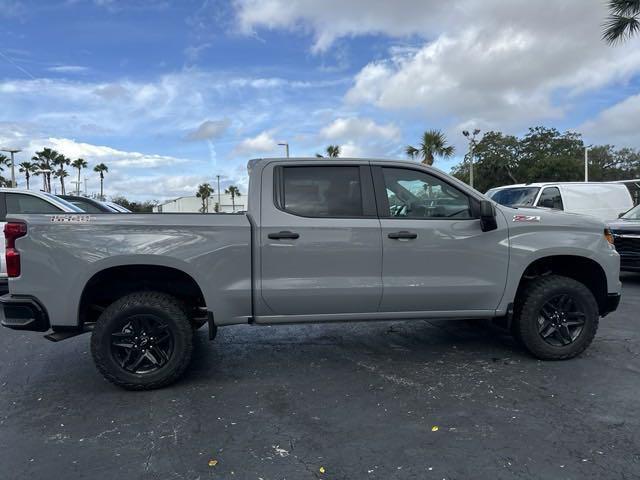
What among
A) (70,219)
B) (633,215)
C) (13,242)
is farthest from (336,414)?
(633,215)

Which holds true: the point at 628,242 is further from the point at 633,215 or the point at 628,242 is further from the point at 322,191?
the point at 322,191

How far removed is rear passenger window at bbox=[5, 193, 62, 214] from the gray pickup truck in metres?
3.77

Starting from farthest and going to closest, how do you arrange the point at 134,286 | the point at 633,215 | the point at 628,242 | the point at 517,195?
the point at 517,195 → the point at 633,215 → the point at 628,242 → the point at 134,286

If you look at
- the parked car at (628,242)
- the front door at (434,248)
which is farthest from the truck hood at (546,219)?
the parked car at (628,242)

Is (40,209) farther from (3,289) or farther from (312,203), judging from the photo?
(312,203)

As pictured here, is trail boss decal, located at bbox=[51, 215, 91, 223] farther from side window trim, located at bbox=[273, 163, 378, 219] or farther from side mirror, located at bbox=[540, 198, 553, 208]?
side mirror, located at bbox=[540, 198, 553, 208]

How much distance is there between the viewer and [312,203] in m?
4.30

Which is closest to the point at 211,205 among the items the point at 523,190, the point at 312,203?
the point at 523,190

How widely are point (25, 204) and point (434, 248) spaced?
6.43 meters

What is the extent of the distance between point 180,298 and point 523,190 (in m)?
9.48

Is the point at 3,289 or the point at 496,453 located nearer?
the point at 496,453

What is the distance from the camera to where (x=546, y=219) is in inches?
178

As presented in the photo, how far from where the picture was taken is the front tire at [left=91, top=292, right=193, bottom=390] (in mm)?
3957

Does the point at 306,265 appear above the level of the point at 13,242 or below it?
below
